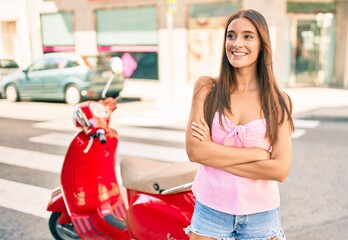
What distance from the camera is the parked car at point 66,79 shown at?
11969 millimetres

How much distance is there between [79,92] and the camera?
12.0 meters

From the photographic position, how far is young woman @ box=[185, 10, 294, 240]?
200 cm

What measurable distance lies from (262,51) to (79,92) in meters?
10.4

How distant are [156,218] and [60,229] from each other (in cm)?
136

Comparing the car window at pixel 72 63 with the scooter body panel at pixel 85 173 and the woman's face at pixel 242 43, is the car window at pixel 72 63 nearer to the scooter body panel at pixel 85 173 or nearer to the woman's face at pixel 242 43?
the scooter body panel at pixel 85 173

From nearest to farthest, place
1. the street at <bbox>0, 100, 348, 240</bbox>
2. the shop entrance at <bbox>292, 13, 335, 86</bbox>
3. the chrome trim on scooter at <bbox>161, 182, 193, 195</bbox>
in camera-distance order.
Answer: the chrome trim on scooter at <bbox>161, 182, 193, 195</bbox> → the street at <bbox>0, 100, 348, 240</bbox> → the shop entrance at <bbox>292, 13, 335, 86</bbox>

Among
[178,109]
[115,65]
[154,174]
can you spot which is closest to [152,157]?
[115,65]

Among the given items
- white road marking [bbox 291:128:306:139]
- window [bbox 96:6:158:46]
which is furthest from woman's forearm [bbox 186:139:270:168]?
window [bbox 96:6:158:46]

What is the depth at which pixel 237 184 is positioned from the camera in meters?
2.01

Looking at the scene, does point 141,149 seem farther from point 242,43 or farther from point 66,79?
point 66,79

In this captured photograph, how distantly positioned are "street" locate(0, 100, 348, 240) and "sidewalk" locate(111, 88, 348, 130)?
1.1 inches

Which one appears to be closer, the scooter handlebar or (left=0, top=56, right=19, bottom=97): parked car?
the scooter handlebar

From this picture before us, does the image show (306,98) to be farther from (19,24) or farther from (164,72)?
(19,24)

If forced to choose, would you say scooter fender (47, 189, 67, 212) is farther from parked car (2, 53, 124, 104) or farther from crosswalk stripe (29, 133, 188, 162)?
parked car (2, 53, 124, 104)
